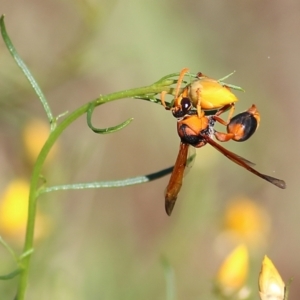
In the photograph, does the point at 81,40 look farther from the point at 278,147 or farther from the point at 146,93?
the point at 278,147

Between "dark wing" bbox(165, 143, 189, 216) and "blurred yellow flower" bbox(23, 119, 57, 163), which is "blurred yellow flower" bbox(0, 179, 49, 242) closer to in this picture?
"blurred yellow flower" bbox(23, 119, 57, 163)

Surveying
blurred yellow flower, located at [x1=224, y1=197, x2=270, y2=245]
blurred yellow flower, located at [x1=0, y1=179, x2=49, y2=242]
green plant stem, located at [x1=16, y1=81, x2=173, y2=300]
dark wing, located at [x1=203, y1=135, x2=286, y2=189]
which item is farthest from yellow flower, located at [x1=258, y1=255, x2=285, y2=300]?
blurred yellow flower, located at [x1=224, y1=197, x2=270, y2=245]

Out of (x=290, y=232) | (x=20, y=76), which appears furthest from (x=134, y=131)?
(x=20, y=76)

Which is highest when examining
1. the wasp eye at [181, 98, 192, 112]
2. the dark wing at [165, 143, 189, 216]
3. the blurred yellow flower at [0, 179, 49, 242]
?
the wasp eye at [181, 98, 192, 112]

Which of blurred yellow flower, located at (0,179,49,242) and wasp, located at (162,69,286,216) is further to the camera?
blurred yellow flower, located at (0,179,49,242)

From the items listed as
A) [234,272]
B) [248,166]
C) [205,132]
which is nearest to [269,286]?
[248,166]

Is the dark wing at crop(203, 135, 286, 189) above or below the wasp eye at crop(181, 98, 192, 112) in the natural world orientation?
below

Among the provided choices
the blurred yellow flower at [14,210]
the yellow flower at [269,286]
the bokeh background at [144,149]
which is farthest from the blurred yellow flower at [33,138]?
the yellow flower at [269,286]
